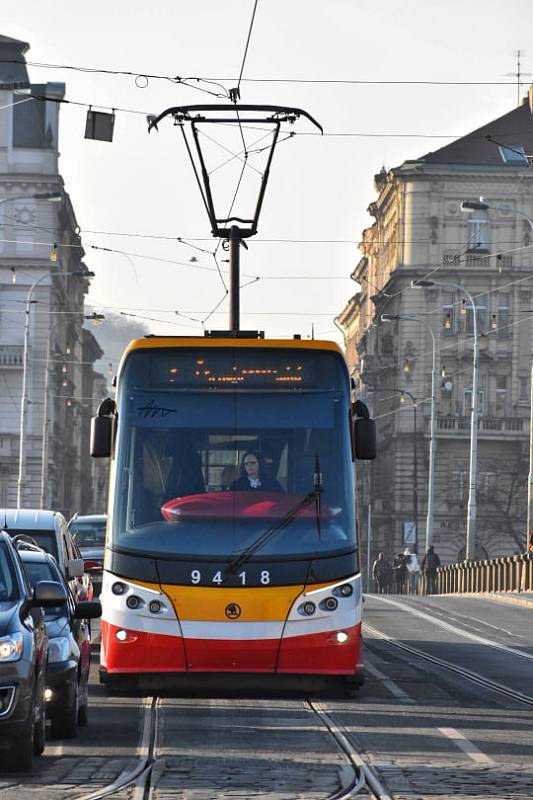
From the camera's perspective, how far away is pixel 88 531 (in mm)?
40656

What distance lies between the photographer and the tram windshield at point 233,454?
15570 mm

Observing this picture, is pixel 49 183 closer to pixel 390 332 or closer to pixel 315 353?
pixel 390 332

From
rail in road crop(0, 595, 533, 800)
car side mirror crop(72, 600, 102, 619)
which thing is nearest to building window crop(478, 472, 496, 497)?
rail in road crop(0, 595, 533, 800)

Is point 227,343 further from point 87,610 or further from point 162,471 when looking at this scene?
point 87,610

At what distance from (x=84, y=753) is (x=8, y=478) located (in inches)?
3353

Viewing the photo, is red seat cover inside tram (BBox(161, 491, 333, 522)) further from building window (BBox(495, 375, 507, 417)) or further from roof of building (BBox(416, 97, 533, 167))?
building window (BBox(495, 375, 507, 417))

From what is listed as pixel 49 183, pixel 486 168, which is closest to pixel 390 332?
pixel 486 168

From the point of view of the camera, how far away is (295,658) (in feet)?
50.0

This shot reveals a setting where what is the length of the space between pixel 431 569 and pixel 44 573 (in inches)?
2319

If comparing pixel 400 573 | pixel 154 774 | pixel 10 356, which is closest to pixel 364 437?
pixel 154 774

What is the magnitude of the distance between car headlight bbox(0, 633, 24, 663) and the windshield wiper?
339 centimetres

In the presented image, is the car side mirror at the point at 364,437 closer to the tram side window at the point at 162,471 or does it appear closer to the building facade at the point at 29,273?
the tram side window at the point at 162,471

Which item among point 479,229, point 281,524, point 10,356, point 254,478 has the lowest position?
point 281,524

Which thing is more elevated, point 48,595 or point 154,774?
point 48,595
